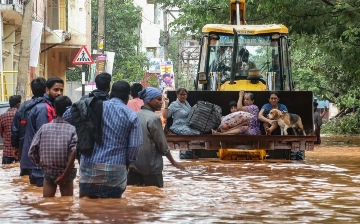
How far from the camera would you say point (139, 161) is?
955 centimetres

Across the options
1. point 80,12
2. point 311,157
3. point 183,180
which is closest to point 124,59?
point 80,12

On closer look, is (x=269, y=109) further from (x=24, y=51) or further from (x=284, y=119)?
(x=24, y=51)

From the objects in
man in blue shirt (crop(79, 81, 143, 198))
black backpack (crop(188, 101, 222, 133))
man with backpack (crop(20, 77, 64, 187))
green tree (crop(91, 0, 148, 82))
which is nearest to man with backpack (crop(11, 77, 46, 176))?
man with backpack (crop(20, 77, 64, 187))

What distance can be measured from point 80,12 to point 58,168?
32042 millimetres

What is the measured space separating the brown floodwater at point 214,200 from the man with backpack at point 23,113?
2.05ft

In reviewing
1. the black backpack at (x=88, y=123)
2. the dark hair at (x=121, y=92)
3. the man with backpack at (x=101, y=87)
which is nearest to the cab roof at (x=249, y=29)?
the man with backpack at (x=101, y=87)

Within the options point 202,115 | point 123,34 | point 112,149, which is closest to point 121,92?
point 112,149

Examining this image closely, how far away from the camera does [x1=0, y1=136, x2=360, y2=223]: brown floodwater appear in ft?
27.7

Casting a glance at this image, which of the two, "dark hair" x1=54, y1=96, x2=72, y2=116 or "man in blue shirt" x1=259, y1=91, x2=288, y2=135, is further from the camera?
"man in blue shirt" x1=259, y1=91, x2=288, y2=135

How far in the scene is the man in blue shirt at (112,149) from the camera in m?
8.30

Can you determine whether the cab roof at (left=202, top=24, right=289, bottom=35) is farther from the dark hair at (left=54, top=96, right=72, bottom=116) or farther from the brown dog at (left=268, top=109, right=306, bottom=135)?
the dark hair at (left=54, top=96, right=72, bottom=116)

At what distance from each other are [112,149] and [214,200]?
2.28 metres

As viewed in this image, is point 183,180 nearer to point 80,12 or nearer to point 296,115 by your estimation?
point 296,115

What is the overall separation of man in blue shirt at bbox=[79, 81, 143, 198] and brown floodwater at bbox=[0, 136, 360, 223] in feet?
0.97
